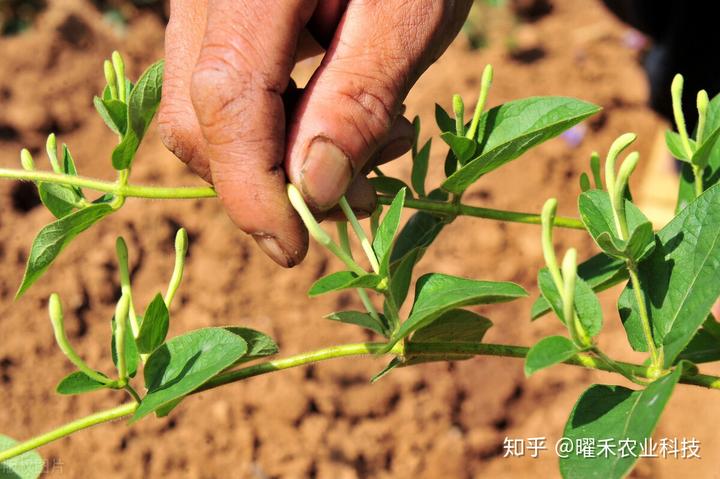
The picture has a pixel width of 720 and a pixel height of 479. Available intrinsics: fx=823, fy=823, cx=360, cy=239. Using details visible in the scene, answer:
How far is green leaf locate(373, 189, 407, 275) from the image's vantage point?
0.67 metres

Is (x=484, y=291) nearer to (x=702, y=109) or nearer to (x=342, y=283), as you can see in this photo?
(x=342, y=283)

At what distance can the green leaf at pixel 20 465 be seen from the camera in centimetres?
81

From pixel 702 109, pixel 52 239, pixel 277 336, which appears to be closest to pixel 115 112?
pixel 52 239

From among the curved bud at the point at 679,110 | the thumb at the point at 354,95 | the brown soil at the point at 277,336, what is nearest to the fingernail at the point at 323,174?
the thumb at the point at 354,95

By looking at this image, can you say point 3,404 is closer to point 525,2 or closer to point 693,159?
point 693,159

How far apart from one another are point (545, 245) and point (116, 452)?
1437 millimetres

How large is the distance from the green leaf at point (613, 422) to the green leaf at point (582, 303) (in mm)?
61

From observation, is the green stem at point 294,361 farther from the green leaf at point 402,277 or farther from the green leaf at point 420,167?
the green leaf at point 420,167

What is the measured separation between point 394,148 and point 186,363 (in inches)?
14.6

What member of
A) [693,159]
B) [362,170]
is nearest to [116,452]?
[362,170]

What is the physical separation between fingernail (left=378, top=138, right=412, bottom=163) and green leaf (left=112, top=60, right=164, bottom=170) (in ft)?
0.86

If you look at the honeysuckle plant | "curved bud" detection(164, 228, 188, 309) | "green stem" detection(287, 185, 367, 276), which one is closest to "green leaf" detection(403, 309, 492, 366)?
the honeysuckle plant

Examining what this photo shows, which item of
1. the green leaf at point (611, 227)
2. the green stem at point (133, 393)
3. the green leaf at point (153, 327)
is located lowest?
the green stem at point (133, 393)

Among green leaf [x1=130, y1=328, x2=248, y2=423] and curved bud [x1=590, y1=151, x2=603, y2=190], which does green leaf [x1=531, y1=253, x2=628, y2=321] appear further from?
green leaf [x1=130, y1=328, x2=248, y2=423]
